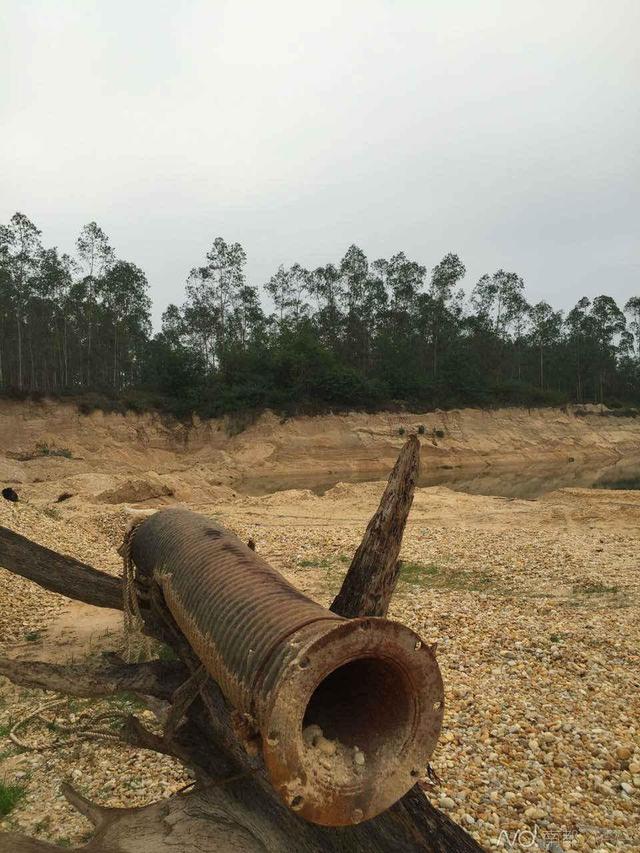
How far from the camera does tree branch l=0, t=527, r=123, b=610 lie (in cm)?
525

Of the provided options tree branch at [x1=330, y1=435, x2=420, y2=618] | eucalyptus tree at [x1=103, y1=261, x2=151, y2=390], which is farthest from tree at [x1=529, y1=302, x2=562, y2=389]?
tree branch at [x1=330, y1=435, x2=420, y2=618]

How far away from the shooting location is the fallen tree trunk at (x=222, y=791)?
120 inches

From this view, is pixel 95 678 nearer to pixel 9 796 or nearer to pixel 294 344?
pixel 9 796

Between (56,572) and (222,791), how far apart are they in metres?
2.61

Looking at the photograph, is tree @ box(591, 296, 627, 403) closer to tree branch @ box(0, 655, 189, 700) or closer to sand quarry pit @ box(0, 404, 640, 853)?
sand quarry pit @ box(0, 404, 640, 853)

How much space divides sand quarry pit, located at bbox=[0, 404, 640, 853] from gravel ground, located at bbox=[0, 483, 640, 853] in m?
0.02

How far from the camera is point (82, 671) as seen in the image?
3.90 m

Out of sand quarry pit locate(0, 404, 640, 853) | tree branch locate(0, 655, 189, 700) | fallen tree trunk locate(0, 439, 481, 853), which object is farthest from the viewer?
sand quarry pit locate(0, 404, 640, 853)

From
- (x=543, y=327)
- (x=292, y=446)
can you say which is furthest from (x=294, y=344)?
(x=543, y=327)

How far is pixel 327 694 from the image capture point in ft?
9.82

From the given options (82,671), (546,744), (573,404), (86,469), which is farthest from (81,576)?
(573,404)

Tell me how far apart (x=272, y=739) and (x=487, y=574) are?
9842 mm

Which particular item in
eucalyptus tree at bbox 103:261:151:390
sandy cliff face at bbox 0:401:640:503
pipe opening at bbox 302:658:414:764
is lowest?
sandy cliff face at bbox 0:401:640:503

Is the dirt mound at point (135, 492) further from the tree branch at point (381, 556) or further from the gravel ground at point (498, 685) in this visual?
the tree branch at point (381, 556)
